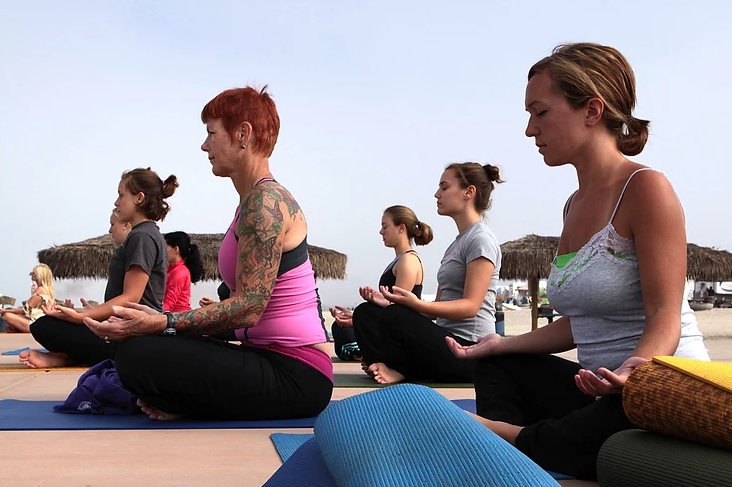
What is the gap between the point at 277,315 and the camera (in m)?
3.14

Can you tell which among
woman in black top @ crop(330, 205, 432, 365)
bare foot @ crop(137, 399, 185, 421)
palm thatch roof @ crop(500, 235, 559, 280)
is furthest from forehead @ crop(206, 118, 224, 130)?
palm thatch roof @ crop(500, 235, 559, 280)

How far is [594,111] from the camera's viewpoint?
2.23 metres

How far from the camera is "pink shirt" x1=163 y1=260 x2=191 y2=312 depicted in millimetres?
6875

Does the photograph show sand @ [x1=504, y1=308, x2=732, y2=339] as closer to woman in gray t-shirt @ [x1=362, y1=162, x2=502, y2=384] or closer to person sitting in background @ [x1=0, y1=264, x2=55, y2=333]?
person sitting in background @ [x1=0, y1=264, x2=55, y2=333]

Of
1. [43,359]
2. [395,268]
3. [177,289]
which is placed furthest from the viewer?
[177,289]

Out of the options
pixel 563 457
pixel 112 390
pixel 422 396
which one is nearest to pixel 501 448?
pixel 422 396

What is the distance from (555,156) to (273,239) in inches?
44.3

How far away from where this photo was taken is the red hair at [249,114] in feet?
10.5

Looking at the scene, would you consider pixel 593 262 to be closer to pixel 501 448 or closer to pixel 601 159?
pixel 601 159

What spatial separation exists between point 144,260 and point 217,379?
71.7 inches

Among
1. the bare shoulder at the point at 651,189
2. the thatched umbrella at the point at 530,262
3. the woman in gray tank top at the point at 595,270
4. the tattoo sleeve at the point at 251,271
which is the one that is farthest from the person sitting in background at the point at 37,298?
the thatched umbrella at the point at 530,262

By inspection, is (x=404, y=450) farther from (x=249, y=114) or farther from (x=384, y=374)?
(x=384, y=374)

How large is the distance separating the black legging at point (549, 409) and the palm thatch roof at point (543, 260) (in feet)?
47.0

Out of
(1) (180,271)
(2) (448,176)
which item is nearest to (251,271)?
(2) (448,176)
